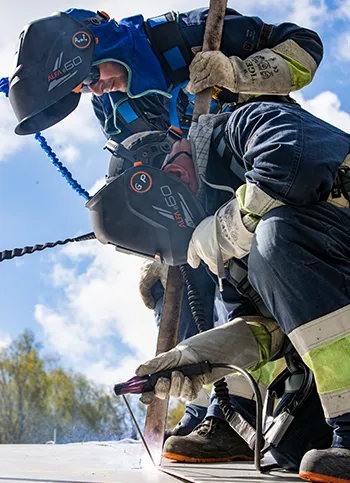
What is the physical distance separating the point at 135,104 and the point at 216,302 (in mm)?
1321

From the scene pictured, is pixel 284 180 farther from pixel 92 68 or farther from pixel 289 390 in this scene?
pixel 92 68

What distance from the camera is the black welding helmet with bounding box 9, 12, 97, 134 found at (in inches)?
131

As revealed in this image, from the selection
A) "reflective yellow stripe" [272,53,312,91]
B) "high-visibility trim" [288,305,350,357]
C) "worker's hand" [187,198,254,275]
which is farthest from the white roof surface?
"reflective yellow stripe" [272,53,312,91]

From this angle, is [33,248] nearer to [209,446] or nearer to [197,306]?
[197,306]

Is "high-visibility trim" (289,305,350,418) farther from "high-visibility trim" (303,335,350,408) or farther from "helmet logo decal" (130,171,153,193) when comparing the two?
"helmet logo decal" (130,171,153,193)

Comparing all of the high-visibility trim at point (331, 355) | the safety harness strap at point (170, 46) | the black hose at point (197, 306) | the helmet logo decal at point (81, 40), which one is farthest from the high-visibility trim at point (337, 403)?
the helmet logo decal at point (81, 40)

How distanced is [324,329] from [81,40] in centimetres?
217

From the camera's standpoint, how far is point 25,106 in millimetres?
3414

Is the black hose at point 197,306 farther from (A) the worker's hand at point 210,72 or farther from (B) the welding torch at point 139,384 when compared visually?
(A) the worker's hand at point 210,72

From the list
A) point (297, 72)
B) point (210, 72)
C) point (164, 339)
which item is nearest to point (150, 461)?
point (164, 339)

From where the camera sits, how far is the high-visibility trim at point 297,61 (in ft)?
10.5

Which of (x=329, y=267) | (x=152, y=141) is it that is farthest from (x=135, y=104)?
(x=329, y=267)

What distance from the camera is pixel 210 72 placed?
2936 mm

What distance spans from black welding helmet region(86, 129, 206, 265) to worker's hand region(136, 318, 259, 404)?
313 mm
